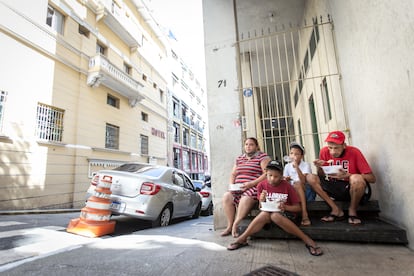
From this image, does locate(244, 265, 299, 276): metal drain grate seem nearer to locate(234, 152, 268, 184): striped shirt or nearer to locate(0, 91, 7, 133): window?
locate(234, 152, 268, 184): striped shirt

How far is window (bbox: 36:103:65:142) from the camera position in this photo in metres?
8.61

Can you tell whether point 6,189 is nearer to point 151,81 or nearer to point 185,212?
point 185,212

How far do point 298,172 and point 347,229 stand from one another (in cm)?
88

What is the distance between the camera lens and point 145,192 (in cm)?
452

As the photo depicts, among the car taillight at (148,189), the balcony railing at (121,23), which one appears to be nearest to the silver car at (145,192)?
the car taillight at (148,189)

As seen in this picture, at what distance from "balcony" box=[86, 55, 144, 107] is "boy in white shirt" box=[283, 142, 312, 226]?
1076 cm

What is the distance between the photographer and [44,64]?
9.08 metres

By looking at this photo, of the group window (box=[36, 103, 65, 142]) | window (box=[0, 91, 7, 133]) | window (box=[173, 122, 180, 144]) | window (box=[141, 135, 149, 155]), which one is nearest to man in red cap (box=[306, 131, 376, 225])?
window (box=[0, 91, 7, 133])

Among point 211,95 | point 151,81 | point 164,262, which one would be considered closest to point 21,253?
point 164,262

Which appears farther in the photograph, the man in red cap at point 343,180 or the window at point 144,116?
the window at point 144,116

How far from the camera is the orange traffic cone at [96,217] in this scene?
148 inches

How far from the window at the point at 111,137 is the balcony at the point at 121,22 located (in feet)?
19.7

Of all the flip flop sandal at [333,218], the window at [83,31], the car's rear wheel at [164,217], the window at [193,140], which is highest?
the window at [83,31]

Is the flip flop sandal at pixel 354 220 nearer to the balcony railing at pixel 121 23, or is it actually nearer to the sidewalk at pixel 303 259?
the sidewalk at pixel 303 259
